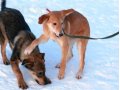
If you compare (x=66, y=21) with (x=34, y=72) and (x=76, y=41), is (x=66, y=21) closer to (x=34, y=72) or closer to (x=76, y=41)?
(x=76, y=41)

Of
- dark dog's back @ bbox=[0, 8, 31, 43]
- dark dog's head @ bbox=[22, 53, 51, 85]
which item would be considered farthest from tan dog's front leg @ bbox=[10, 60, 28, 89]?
dark dog's back @ bbox=[0, 8, 31, 43]

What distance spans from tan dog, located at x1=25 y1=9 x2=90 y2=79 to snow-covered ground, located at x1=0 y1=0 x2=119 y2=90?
25 centimetres

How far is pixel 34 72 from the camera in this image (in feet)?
22.4

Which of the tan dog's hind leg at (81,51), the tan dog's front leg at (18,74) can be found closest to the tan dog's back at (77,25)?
the tan dog's hind leg at (81,51)

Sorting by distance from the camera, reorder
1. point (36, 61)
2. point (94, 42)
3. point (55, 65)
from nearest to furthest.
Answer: point (36, 61) < point (55, 65) < point (94, 42)

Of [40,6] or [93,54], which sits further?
[40,6]

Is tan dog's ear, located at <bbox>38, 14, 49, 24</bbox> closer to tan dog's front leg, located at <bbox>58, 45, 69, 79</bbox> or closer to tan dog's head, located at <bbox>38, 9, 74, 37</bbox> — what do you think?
tan dog's head, located at <bbox>38, 9, 74, 37</bbox>

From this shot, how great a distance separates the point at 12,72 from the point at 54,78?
84 centimetres

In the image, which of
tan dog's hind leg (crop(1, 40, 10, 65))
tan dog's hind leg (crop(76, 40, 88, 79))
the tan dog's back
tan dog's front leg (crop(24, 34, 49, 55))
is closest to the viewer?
tan dog's front leg (crop(24, 34, 49, 55))

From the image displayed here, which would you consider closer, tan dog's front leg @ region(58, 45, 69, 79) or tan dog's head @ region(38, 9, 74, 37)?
tan dog's head @ region(38, 9, 74, 37)

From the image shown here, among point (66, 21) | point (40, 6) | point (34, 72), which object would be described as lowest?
point (40, 6)

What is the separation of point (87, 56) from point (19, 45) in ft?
6.34

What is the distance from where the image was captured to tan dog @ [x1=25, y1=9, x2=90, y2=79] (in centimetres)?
693

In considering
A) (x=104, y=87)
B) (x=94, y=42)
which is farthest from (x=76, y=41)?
(x=94, y=42)
